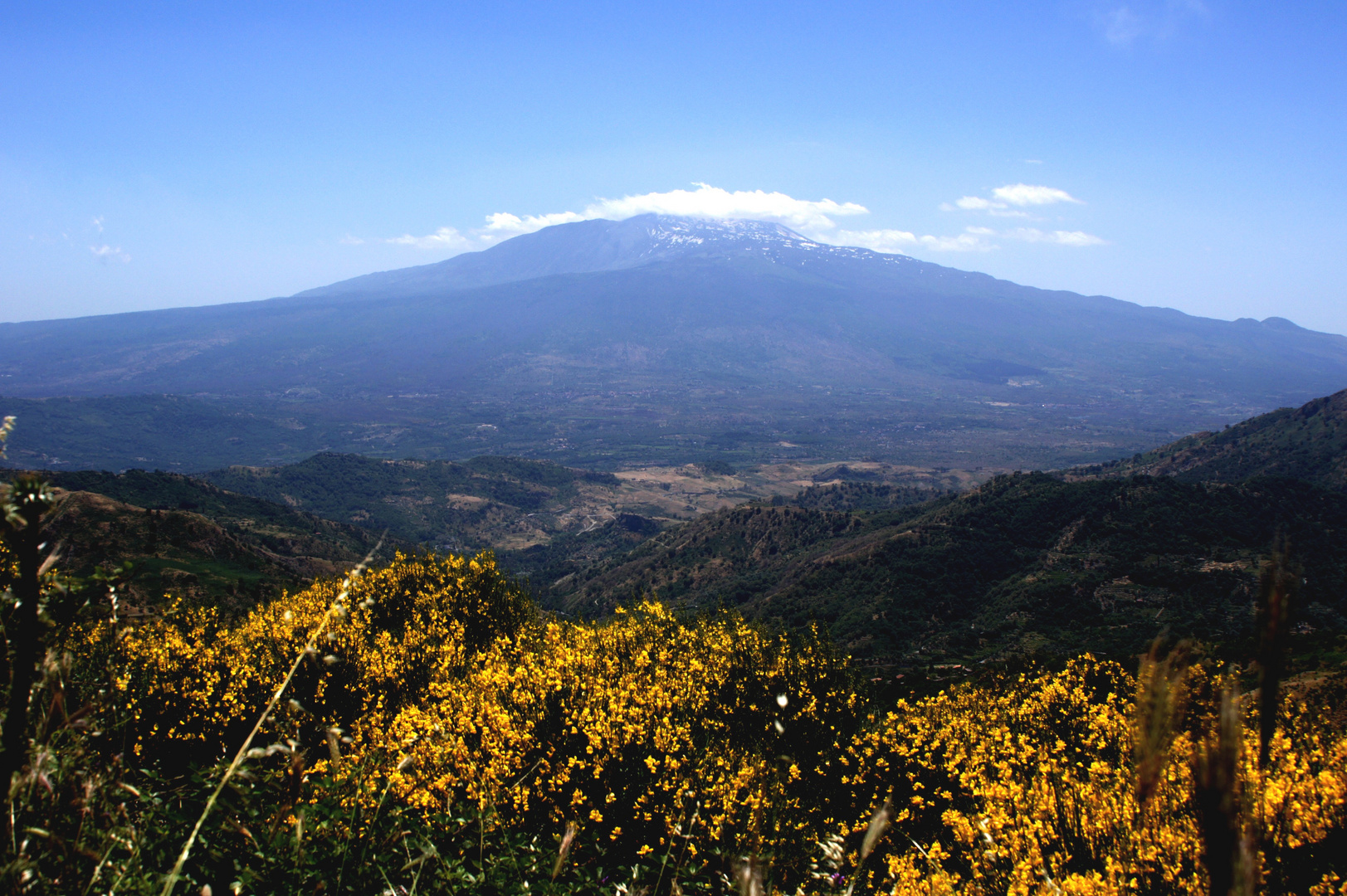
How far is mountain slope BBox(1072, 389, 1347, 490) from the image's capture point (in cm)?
5497

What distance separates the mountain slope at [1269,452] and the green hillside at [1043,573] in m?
16.2

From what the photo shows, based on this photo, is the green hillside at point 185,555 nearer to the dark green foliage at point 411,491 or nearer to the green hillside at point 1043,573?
the green hillside at point 1043,573

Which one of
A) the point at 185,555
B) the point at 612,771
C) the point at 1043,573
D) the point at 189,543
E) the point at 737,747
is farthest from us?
the point at 1043,573

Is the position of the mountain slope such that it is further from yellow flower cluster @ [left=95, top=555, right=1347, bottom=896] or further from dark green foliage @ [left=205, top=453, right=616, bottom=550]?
dark green foliage @ [left=205, top=453, right=616, bottom=550]

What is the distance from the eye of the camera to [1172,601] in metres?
31.2

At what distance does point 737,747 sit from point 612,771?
8.52 feet

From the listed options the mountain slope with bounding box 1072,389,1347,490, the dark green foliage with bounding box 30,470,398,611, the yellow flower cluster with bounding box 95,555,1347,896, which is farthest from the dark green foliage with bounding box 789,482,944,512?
the yellow flower cluster with bounding box 95,555,1347,896

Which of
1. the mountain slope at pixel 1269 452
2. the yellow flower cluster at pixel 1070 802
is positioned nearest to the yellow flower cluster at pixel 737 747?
the yellow flower cluster at pixel 1070 802

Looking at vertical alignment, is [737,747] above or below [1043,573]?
above

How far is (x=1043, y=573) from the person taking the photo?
3634cm

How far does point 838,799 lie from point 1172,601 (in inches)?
1104

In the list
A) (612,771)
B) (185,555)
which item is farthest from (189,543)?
(612,771)

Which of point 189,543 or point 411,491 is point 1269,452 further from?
point 411,491

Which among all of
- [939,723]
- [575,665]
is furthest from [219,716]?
[939,723]
